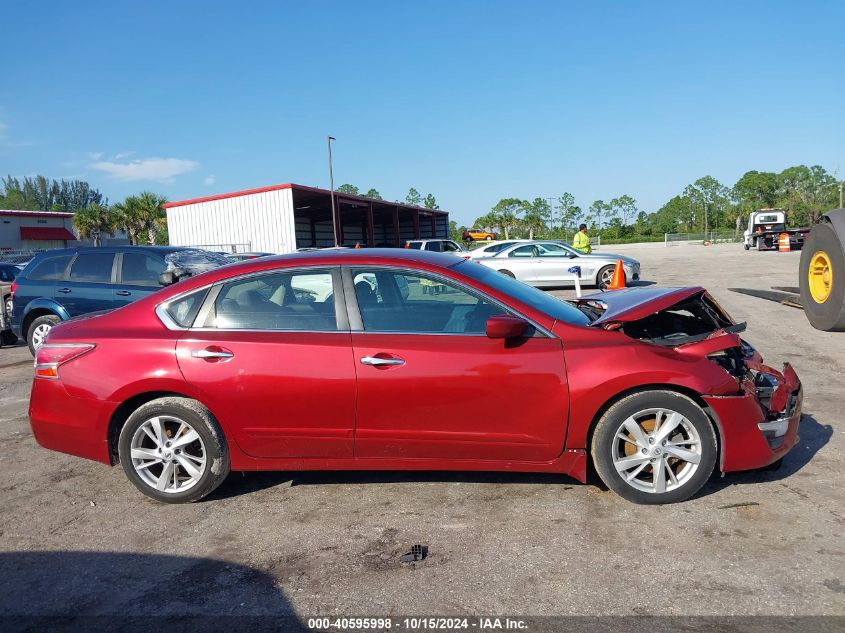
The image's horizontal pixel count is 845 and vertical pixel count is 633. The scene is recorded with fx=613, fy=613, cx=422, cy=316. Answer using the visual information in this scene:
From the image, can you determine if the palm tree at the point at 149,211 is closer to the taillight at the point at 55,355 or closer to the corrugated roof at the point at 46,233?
the corrugated roof at the point at 46,233

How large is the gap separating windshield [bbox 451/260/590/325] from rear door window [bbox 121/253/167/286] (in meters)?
6.27

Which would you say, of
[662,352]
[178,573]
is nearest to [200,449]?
[178,573]

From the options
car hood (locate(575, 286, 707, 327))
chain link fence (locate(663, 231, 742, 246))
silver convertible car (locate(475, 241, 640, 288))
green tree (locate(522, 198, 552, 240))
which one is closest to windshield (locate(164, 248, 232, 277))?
car hood (locate(575, 286, 707, 327))

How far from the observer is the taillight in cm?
397

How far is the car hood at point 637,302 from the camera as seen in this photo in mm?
3744

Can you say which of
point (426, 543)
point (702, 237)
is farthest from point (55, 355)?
point (702, 237)

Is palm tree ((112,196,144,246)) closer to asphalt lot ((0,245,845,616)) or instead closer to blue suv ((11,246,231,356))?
blue suv ((11,246,231,356))

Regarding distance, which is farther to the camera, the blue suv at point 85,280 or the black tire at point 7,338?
the black tire at point 7,338

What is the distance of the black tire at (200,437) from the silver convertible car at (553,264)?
39.4ft

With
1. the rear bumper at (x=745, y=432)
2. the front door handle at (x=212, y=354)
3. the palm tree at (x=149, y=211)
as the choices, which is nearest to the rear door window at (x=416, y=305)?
the front door handle at (x=212, y=354)

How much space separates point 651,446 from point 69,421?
11.9 feet

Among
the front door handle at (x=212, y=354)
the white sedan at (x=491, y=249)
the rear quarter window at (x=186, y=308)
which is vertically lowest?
the front door handle at (x=212, y=354)

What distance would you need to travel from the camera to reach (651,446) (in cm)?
351

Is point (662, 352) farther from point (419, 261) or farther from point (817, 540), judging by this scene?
point (419, 261)
